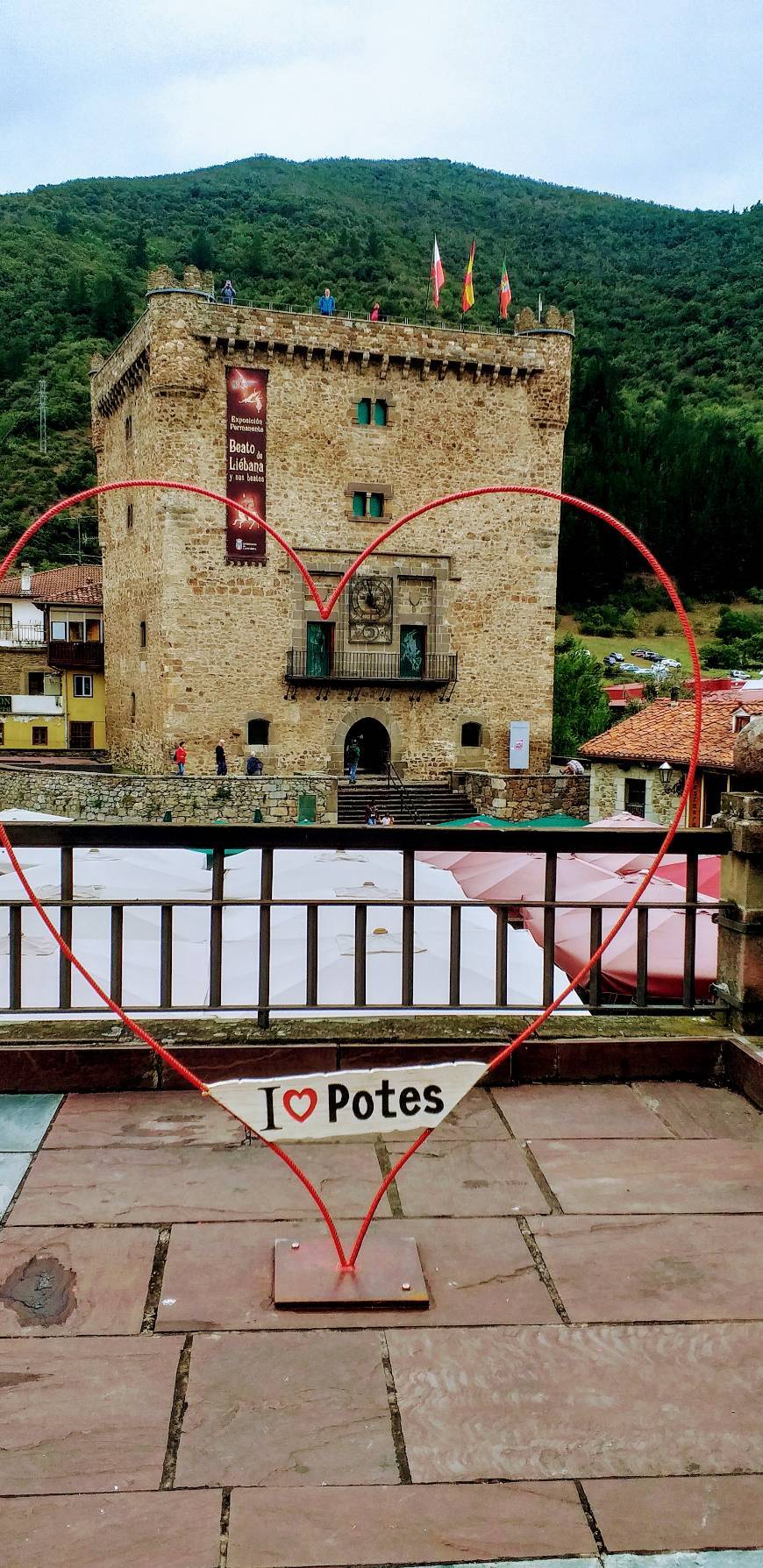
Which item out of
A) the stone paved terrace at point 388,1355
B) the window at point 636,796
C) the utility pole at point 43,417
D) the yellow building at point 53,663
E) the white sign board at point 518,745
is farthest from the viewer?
the utility pole at point 43,417

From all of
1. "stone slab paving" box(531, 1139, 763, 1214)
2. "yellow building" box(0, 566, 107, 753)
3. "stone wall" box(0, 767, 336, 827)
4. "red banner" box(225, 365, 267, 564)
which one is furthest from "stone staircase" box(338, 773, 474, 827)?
"stone slab paving" box(531, 1139, 763, 1214)

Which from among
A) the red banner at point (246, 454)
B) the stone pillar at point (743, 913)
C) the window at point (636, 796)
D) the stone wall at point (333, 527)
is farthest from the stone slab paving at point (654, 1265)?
the red banner at point (246, 454)

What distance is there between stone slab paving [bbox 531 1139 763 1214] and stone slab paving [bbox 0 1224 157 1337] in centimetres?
125

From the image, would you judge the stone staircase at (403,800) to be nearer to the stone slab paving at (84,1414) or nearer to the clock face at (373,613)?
the clock face at (373,613)

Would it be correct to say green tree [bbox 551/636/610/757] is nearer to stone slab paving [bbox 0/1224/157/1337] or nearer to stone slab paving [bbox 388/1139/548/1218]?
stone slab paving [bbox 388/1139/548/1218]

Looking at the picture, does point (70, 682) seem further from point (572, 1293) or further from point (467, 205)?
point (467, 205)

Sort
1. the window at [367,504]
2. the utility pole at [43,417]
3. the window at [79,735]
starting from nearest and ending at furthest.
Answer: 1. the window at [367,504]
2. the window at [79,735]
3. the utility pole at [43,417]

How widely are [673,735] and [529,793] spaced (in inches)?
197

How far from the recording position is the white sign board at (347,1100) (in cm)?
279

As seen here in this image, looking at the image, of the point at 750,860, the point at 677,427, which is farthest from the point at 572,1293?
the point at 677,427

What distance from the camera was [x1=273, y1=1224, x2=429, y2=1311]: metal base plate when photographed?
2.71m

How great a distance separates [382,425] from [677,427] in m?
49.8

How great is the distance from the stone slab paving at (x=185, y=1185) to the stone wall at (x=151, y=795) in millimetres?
23402

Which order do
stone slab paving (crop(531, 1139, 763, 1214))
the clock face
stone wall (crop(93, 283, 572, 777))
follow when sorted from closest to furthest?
stone slab paving (crop(531, 1139, 763, 1214)) < stone wall (crop(93, 283, 572, 777)) < the clock face
